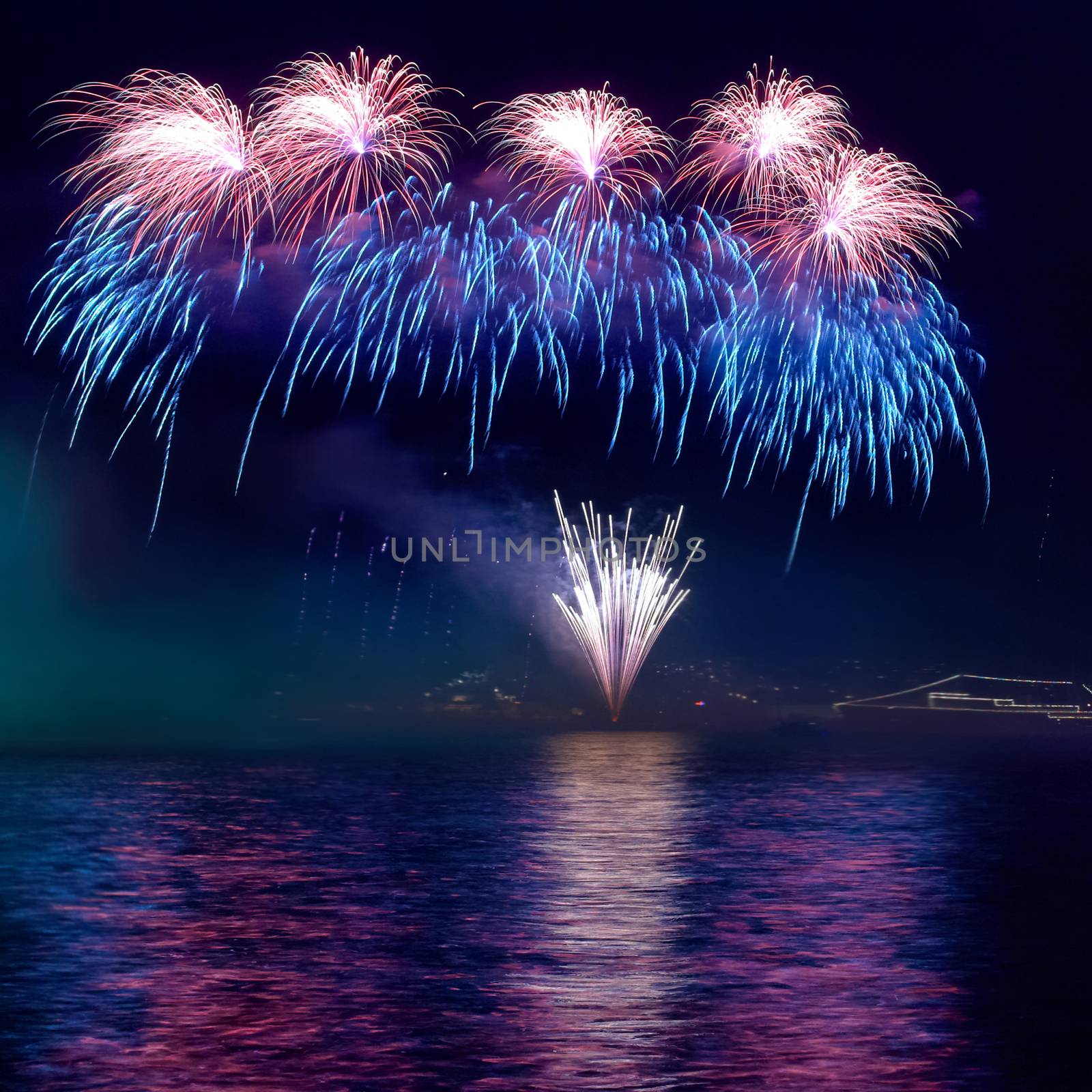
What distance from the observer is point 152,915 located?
687 inches

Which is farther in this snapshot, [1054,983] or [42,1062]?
[1054,983]

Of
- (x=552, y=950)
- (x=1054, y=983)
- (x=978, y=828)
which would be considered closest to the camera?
(x=1054, y=983)

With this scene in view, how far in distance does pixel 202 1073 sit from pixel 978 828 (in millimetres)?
23677

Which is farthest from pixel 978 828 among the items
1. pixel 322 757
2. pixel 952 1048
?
pixel 322 757

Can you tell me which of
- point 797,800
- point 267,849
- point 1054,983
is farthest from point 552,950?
point 797,800

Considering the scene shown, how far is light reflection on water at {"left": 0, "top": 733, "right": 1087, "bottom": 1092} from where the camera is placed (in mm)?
10289

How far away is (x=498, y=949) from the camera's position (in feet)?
50.4

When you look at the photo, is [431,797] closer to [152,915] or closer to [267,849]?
[267,849]

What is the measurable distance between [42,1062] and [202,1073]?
1.26 metres

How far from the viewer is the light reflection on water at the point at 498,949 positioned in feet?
33.8

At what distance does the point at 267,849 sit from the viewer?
25953mm

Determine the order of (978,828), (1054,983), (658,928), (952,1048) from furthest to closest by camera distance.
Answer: (978,828)
(658,928)
(1054,983)
(952,1048)

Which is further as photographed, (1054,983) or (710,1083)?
(1054,983)

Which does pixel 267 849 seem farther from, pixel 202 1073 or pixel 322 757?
pixel 322 757
